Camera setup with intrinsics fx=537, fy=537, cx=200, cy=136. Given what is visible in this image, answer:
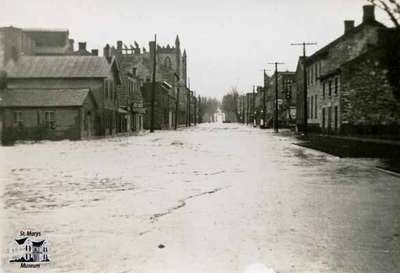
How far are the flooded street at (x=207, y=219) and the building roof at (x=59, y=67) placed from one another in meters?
32.7

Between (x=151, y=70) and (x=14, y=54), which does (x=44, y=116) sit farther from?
(x=151, y=70)

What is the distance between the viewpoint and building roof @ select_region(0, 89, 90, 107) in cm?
4088

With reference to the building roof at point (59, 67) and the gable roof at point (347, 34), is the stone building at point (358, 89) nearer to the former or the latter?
the gable roof at point (347, 34)

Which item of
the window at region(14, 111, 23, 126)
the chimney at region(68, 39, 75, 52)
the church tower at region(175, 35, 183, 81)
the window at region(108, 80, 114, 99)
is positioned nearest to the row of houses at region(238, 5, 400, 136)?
the window at region(108, 80, 114, 99)

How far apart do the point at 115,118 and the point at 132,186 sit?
43.4 metres

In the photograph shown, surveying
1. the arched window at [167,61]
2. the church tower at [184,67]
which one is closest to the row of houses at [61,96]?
the arched window at [167,61]

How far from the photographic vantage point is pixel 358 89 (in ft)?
133

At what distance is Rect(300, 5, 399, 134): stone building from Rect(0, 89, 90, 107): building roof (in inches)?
794

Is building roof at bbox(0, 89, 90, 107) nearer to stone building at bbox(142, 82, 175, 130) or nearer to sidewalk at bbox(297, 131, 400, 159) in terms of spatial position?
sidewalk at bbox(297, 131, 400, 159)

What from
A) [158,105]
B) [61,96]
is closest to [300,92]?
[158,105]

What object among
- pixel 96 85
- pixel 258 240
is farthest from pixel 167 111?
pixel 258 240

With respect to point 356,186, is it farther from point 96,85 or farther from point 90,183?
point 96,85

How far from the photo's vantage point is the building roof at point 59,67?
4719 cm

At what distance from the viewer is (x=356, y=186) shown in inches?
494
